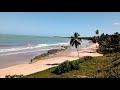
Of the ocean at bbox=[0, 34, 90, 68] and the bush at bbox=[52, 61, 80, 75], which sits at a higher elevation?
the ocean at bbox=[0, 34, 90, 68]

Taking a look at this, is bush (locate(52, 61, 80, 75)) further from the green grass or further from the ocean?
the ocean

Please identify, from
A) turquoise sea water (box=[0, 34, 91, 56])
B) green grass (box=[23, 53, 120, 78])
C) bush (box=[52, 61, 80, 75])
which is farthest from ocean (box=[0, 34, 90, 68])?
bush (box=[52, 61, 80, 75])

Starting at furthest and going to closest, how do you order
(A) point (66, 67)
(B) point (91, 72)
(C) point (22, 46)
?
1. (C) point (22, 46)
2. (A) point (66, 67)
3. (B) point (91, 72)

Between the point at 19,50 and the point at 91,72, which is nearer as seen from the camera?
the point at 91,72

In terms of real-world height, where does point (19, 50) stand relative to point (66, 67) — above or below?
above

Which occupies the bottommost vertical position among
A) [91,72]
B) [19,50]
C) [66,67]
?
[91,72]

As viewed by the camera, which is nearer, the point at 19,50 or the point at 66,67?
the point at 66,67

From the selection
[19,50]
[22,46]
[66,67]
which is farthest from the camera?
[22,46]

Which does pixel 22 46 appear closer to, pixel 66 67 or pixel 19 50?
pixel 19 50

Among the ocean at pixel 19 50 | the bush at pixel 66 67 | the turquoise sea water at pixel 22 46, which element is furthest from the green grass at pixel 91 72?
the turquoise sea water at pixel 22 46

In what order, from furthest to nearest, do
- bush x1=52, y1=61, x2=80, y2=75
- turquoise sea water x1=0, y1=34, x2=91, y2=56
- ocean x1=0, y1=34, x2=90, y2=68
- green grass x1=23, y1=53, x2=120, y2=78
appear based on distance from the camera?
turquoise sea water x1=0, y1=34, x2=91, y2=56 → ocean x1=0, y1=34, x2=90, y2=68 → bush x1=52, y1=61, x2=80, y2=75 → green grass x1=23, y1=53, x2=120, y2=78

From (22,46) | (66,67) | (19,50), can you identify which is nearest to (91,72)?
(66,67)
